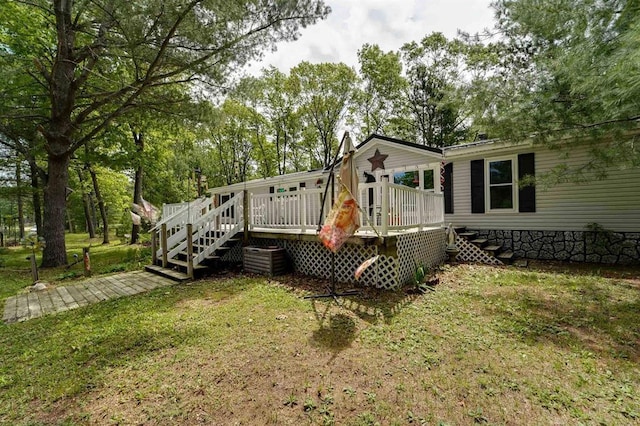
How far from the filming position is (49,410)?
221 cm

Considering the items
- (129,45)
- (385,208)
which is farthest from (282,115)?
(385,208)

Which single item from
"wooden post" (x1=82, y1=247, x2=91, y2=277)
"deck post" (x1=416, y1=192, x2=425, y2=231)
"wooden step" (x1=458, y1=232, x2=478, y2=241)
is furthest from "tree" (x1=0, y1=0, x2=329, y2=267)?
"wooden step" (x1=458, y1=232, x2=478, y2=241)

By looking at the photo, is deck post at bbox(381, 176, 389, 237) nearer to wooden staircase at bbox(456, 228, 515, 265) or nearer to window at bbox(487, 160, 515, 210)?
wooden staircase at bbox(456, 228, 515, 265)

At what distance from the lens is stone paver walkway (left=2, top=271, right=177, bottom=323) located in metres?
4.63

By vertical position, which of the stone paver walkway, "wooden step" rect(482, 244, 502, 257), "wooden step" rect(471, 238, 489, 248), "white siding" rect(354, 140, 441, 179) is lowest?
the stone paver walkway

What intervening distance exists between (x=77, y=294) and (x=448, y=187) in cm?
1022

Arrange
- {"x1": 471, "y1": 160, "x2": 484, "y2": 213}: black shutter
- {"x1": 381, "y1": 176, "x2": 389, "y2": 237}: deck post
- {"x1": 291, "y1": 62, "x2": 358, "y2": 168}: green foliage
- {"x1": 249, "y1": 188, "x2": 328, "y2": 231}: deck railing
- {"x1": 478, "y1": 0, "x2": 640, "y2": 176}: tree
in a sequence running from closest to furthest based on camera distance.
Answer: {"x1": 478, "y1": 0, "x2": 640, "y2": 176}: tree → {"x1": 381, "y1": 176, "x2": 389, "y2": 237}: deck post → {"x1": 249, "y1": 188, "x2": 328, "y2": 231}: deck railing → {"x1": 471, "y1": 160, "x2": 484, "y2": 213}: black shutter → {"x1": 291, "y1": 62, "x2": 358, "y2": 168}: green foliage

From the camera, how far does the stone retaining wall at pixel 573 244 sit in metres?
6.79

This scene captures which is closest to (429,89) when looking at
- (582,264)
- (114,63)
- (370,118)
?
(370,118)

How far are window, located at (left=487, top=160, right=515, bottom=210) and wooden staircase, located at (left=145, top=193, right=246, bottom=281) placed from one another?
24.3 feet

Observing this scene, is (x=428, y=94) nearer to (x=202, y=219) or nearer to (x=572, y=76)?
(x=572, y=76)

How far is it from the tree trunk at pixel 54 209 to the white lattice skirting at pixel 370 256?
6834 millimetres

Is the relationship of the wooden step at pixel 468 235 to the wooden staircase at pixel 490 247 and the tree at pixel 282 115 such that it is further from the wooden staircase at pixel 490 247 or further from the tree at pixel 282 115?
the tree at pixel 282 115

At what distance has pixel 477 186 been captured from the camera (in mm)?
8586
